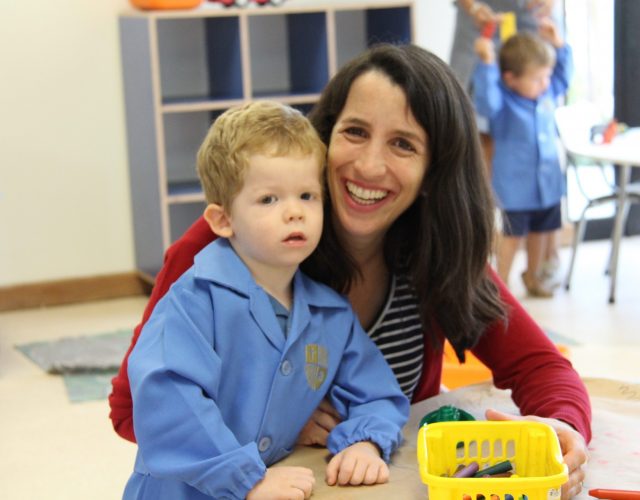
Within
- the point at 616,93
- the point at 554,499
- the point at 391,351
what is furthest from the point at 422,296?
the point at 616,93

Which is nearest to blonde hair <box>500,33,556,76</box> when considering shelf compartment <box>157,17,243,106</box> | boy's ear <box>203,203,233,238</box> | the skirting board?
shelf compartment <box>157,17,243,106</box>

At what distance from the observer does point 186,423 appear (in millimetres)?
1308

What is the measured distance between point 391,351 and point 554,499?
570mm

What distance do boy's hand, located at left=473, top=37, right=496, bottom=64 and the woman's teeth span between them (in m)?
2.82

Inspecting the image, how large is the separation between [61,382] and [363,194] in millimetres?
2220

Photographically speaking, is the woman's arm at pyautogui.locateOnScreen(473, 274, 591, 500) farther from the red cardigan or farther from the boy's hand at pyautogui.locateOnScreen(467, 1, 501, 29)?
the boy's hand at pyautogui.locateOnScreen(467, 1, 501, 29)

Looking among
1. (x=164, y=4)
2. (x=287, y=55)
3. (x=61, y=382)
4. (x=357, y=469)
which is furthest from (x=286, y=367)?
(x=287, y=55)

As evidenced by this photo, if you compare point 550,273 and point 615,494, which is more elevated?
point 615,494

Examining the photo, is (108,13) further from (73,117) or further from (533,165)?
(533,165)

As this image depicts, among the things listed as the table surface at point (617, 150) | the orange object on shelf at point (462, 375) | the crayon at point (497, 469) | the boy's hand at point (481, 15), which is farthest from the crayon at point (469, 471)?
the boy's hand at point (481, 15)

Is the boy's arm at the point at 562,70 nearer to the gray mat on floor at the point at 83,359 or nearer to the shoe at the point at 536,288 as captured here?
the shoe at the point at 536,288

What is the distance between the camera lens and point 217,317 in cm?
139

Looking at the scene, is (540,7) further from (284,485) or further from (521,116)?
Answer: (284,485)

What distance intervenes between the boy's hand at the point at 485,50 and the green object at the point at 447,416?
293 cm
